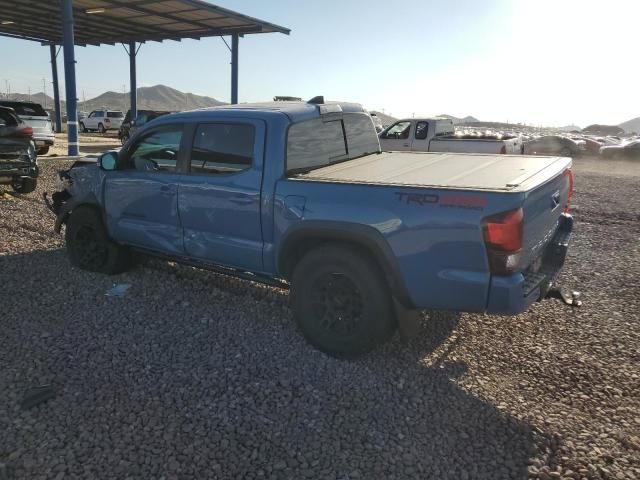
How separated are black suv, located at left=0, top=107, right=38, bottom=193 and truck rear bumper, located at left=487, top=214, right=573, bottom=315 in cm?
940

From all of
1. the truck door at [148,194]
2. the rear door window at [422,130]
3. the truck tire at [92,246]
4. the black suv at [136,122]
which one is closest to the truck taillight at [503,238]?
the truck door at [148,194]

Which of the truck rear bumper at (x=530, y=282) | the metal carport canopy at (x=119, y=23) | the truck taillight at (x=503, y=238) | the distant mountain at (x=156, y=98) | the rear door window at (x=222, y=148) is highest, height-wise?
the distant mountain at (x=156, y=98)

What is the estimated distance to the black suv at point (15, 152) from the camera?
9.20 m

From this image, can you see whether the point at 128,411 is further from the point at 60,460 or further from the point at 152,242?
the point at 152,242

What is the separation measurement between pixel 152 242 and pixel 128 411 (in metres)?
2.22

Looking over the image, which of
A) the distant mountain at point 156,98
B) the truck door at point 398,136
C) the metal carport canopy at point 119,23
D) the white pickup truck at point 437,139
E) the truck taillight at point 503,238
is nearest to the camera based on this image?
the truck taillight at point 503,238

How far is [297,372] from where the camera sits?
3637 mm

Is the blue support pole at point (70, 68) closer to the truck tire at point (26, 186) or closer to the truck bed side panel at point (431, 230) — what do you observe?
the truck tire at point (26, 186)

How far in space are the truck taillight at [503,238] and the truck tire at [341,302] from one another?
0.84m

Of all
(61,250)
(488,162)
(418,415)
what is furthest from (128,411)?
(61,250)

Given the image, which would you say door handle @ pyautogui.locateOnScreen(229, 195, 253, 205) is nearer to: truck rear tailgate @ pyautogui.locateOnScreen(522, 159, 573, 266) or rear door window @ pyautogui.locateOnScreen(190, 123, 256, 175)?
rear door window @ pyautogui.locateOnScreen(190, 123, 256, 175)

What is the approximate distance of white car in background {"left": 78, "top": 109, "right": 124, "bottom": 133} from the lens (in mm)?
34344

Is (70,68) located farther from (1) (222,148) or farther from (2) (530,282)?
(2) (530,282)

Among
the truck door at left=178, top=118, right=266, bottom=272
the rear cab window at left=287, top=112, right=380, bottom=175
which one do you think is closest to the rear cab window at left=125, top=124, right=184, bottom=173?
the truck door at left=178, top=118, right=266, bottom=272
